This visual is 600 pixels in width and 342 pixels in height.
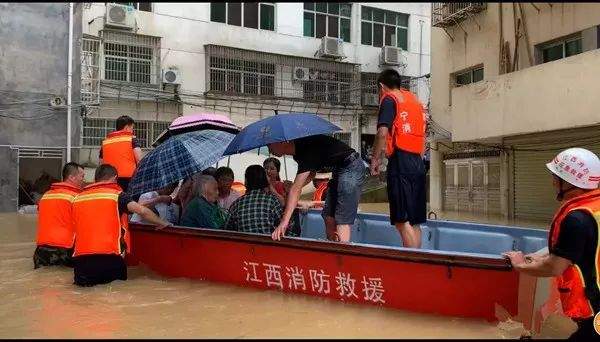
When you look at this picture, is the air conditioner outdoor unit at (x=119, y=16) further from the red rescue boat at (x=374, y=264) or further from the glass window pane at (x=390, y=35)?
the red rescue boat at (x=374, y=264)

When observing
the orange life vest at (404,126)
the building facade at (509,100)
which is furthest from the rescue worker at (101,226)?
the building facade at (509,100)

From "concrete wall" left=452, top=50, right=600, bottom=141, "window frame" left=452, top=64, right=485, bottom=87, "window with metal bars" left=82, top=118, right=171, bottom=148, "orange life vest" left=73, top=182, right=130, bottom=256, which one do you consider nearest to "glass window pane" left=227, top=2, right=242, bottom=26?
"window with metal bars" left=82, top=118, right=171, bottom=148

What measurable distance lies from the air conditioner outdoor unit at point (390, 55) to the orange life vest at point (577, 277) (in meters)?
20.8

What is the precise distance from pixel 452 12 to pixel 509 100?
4599 mm

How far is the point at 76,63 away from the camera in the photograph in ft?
53.3

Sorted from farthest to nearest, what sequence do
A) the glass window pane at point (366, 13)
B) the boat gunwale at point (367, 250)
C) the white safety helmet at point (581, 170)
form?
the glass window pane at point (366, 13)
the boat gunwale at point (367, 250)
the white safety helmet at point (581, 170)

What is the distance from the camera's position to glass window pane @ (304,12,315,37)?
2217 centimetres

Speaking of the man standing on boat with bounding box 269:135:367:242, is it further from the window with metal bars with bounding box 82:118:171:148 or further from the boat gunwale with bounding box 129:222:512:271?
the window with metal bars with bounding box 82:118:171:148

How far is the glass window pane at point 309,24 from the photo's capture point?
2217 centimetres

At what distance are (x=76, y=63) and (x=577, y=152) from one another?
51.2ft

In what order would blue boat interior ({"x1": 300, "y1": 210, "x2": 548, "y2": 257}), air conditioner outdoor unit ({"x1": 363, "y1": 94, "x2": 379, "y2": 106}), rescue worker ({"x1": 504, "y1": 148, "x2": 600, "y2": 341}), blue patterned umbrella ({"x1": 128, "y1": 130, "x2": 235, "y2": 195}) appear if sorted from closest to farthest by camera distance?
1. rescue worker ({"x1": 504, "y1": 148, "x2": 600, "y2": 341})
2. blue boat interior ({"x1": 300, "y1": 210, "x2": 548, "y2": 257})
3. blue patterned umbrella ({"x1": 128, "y1": 130, "x2": 235, "y2": 195})
4. air conditioner outdoor unit ({"x1": 363, "y1": 94, "x2": 379, "y2": 106})

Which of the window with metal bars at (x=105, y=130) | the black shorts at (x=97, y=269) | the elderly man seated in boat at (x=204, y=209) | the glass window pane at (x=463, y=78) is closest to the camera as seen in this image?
the black shorts at (x=97, y=269)

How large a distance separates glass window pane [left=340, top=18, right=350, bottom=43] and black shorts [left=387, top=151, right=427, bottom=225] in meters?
18.6

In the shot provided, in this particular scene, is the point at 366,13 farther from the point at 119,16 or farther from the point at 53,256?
the point at 53,256
